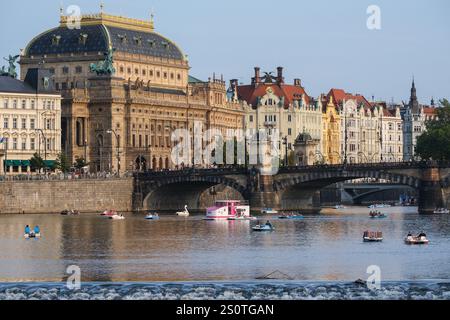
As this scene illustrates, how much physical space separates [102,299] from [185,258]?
28676mm

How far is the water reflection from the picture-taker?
104m

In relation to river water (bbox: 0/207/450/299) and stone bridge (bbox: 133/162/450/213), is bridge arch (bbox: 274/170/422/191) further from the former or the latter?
river water (bbox: 0/207/450/299)

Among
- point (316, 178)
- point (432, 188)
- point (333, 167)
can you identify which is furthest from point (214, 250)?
point (316, 178)

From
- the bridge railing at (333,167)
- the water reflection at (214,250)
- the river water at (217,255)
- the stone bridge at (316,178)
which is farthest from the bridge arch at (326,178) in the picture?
the river water at (217,255)

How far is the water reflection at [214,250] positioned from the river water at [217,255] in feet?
0.22

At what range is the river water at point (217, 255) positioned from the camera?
3740 inches

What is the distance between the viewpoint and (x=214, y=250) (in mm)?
124500

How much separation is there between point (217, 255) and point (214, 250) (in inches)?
209

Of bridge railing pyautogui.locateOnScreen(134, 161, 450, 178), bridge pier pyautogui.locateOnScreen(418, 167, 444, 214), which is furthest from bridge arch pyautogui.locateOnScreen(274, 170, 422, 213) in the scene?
bridge pier pyautogui.locateOnScreen(418, 167, 444, 214)

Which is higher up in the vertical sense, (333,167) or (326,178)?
(333,167)

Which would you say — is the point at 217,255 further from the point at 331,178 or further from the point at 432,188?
the point at 331,178
